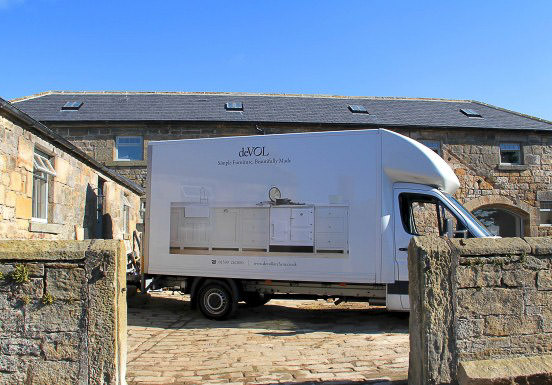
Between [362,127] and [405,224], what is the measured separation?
11.2m

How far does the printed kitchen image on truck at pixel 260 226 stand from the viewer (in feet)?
26.5

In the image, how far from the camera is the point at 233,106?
65.6 feet

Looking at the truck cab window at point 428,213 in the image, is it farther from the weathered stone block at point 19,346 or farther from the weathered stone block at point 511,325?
the weathered stone block at point 19,346

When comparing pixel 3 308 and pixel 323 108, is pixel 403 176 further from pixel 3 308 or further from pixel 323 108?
pixel 323 108

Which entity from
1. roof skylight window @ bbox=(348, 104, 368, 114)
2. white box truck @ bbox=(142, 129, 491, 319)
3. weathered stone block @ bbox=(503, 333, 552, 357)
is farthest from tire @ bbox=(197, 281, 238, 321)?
roof skylight window @ bbox=(348, 104, 368, 114)

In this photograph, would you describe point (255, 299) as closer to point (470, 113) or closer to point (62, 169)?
point (62, 169)

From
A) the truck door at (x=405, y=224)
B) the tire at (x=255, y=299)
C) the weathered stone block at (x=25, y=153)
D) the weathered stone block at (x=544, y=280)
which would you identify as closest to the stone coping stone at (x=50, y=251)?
the weathered stone block at (x=544, y=280)

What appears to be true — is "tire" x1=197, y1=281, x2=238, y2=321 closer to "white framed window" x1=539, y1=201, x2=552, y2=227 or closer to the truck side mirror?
the truck side mirror

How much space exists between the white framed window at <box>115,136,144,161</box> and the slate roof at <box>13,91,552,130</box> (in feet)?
2.42

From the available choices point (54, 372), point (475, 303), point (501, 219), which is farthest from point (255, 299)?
point (501, 219)

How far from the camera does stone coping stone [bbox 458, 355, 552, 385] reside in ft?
12.1

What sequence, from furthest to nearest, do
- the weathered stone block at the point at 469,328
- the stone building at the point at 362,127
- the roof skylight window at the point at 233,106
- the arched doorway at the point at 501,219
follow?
the roof skylight window at the point at 233,106, the arched doorway at the point at 501,219, the stone building at the point at 362,127, the weathered stone block at the point at 469,328

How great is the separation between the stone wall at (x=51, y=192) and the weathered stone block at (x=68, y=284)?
412 cm

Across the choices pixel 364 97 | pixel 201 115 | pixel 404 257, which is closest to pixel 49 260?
pixel 404 257
